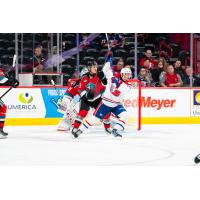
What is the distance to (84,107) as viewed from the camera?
782 centimetres

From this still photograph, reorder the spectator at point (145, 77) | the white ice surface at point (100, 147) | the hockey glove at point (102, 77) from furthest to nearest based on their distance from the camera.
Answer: the spectator at point (145, 77) → the hockey glove at point (102, 77) → the white ice surface at point (100, 147)

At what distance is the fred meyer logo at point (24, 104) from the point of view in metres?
9.15

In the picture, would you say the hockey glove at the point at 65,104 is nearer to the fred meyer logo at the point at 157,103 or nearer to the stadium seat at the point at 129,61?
the fred meyer logo at the point at 157,103

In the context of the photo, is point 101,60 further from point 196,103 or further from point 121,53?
point 196,103

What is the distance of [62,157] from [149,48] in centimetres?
697

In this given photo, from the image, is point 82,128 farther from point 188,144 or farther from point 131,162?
point 131,162

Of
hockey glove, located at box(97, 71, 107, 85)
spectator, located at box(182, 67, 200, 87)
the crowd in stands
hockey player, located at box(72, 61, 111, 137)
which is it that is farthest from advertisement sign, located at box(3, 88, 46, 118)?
spectator, located at box(182, 67, 200, 87)

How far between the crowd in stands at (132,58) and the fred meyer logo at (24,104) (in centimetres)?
105

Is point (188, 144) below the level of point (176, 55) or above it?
below

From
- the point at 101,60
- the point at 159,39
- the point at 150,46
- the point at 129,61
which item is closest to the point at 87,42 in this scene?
the point at 101,60

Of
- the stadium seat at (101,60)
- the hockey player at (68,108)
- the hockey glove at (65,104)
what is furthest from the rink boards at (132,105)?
the stadium seat at (101,60)

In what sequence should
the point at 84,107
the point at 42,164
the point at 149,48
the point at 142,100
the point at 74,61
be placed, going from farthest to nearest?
the point at 149,48 < the point at 74,61 < the point at 142,100 < the point at 84,107 < the point at 42,164

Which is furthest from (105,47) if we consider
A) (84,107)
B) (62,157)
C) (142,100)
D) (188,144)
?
(62,157)

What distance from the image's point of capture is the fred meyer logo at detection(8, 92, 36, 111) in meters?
9.15
